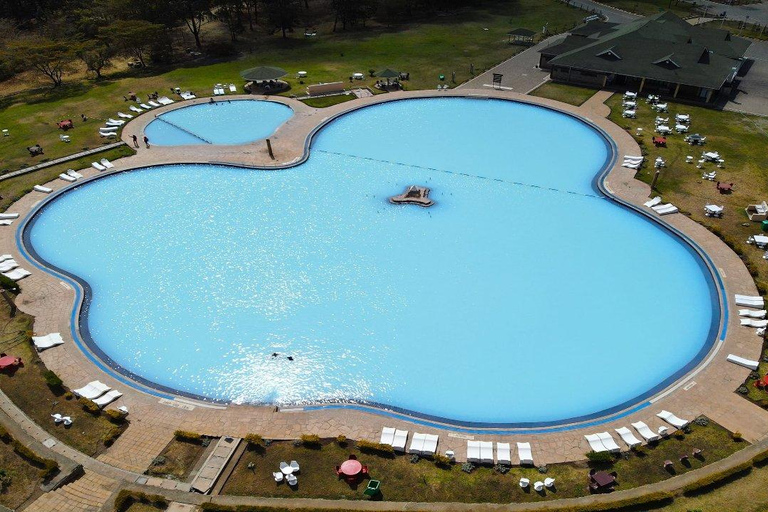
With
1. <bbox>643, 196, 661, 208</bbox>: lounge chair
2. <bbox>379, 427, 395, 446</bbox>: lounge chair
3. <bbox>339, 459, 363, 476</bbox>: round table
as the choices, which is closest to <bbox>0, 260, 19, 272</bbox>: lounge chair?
<bbox>339, 459, 363, 476</bbox>: round table

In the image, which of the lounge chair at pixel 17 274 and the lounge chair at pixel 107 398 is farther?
the lounge chair at pixel 17 274

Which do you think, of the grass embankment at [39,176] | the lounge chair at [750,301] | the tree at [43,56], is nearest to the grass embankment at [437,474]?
the lounge chair at [750,301]

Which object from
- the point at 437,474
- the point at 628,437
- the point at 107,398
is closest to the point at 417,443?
the point at 437,474

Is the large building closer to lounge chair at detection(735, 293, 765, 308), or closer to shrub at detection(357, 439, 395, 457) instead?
lounge chair at detection(735, 293, 765, 308)

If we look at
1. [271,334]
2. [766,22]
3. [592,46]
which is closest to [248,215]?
[271,334]

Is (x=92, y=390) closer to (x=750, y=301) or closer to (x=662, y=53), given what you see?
(x=750, y=301)

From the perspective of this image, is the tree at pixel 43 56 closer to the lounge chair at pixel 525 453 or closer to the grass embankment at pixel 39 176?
the grass embankment at pixel 39 176
